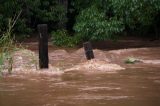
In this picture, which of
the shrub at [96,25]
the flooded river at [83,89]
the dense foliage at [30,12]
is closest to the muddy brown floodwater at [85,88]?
the flooded river at [83,89]

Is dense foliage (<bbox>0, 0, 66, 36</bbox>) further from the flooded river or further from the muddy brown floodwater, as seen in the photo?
the flooded river

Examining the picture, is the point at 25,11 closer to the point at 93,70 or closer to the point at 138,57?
the point at 138,57

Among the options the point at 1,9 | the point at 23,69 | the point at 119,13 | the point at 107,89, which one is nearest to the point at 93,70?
the point at 23,69

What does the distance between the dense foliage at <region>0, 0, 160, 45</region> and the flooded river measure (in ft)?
17.3

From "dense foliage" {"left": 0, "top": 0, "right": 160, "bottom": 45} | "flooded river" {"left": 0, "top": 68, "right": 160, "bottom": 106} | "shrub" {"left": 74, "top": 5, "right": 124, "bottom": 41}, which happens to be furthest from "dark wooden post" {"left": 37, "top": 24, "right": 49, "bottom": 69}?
"shrub" {"left": 74, "top": 5, "right": 124, "bottom": 41}

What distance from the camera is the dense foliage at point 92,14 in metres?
17.8

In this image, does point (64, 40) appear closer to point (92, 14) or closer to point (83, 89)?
point (92, 14)

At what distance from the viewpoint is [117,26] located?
60.7ft

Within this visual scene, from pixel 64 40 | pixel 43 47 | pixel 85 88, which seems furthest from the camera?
pixel 64 40

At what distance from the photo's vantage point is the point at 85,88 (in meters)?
10.4

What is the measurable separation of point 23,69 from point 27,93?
119 inches

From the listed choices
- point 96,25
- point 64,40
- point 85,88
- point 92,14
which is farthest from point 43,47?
point 64,40

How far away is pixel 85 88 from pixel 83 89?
13 cm

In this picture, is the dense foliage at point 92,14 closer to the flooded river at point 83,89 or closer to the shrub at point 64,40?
the shrub at point 64,40
